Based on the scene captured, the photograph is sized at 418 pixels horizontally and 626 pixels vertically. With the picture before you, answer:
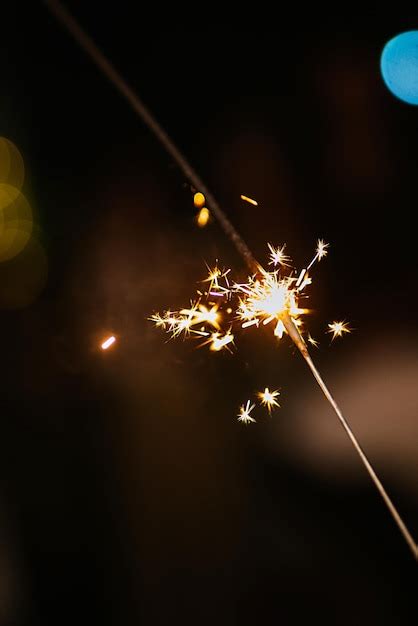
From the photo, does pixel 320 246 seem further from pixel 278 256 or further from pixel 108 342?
pixel 108 342

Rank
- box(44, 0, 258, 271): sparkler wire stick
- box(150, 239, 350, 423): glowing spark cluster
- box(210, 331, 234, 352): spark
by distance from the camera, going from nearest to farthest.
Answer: box(44, 0, 258, 271): sparkler wire stick → box(150, 239, 350, 423): glowing spark cluster → box(210, 331, 234, 352): spark

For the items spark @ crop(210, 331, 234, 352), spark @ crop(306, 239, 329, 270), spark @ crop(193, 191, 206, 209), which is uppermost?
spark @ crop(193, 191, 206, 209)

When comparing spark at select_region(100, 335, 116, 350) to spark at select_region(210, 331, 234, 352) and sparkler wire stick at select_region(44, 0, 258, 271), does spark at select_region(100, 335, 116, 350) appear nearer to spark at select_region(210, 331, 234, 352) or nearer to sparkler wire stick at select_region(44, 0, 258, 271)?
spark at select_region(210, 331, 234, 352)

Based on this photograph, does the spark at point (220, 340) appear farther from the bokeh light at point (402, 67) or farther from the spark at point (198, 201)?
the bokeh light at point (402, 67)

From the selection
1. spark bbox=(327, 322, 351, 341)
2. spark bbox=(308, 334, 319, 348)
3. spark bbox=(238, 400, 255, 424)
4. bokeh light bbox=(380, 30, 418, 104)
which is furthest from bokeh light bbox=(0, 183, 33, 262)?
bokeh light bbox=(380, 30, 418, 104)

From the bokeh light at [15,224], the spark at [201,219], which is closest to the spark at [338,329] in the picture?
the spark at [201,219]

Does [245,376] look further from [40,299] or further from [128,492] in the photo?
[40,299]
